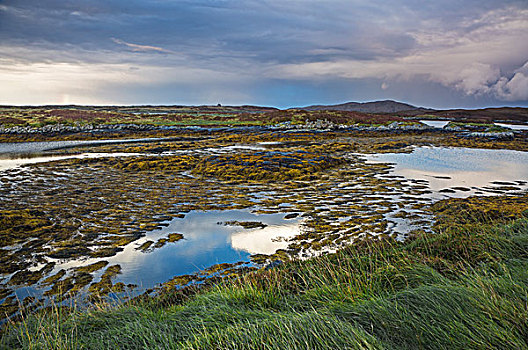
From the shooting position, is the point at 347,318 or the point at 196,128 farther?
the point at 196,128

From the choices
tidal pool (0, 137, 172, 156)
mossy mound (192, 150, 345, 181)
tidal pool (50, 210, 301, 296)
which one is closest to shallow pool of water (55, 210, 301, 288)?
tidal pool (50, 210, 301, 296)

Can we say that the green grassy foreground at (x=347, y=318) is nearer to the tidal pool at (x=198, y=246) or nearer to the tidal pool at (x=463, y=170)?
the tidal pool at (x=198, y=246)

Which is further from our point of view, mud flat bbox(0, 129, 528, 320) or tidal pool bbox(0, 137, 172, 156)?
tidal pool bbox(0, 137, 172, 156)

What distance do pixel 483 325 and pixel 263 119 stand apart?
56346 mm

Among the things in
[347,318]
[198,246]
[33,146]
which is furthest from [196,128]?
[347,318]

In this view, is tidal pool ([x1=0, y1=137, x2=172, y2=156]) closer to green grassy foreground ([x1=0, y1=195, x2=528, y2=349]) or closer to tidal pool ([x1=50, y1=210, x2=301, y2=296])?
tidal pool ([x1=50, y1=210, x2=301, y2=296])

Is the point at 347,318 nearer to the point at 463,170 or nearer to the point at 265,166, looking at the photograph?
the point at 265,166

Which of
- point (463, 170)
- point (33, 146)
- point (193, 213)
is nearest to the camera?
point (193, 213)

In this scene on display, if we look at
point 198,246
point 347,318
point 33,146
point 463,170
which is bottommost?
point 198,246

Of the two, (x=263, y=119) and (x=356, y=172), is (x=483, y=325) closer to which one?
(x=356, y=172)

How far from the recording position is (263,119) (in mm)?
57531

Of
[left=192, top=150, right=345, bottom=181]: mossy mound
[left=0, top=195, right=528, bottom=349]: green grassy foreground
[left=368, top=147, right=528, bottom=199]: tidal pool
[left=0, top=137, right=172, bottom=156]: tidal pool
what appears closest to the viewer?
[left=0, top=195, right=528, bottom=349]: green grassy foreground

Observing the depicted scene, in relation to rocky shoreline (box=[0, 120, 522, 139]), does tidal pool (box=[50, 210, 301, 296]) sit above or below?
below

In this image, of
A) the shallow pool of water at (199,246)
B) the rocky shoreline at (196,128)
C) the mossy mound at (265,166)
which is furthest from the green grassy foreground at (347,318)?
the rocky shoreline at (196,128)
